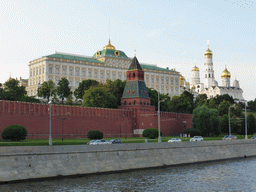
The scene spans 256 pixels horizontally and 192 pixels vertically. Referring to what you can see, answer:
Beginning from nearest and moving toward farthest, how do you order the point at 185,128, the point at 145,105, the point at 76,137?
1. the point at 76,137
2. the point at 145,105
3. the point at 185,128

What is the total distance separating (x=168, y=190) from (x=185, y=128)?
51234 millimetres

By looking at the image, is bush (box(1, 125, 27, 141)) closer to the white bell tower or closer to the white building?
the white building

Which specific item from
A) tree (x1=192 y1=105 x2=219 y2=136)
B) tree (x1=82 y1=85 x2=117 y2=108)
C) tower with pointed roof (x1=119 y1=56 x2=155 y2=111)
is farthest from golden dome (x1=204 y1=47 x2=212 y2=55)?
tower with pointed roof (x1=119 y1=56 x2=155 y2=111)

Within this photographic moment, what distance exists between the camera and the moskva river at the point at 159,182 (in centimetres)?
2569

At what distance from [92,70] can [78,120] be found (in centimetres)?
7388

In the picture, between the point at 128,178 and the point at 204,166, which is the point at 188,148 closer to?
the point at 204,166

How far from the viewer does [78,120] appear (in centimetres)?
5431

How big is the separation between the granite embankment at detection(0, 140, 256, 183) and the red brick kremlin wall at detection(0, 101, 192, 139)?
1708 centimetres

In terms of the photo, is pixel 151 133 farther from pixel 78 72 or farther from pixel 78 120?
pixel 78 72

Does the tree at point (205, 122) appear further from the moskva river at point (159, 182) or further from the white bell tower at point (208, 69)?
the white bell tower at point (208, 69)

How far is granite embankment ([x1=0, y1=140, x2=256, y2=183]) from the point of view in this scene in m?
26.2

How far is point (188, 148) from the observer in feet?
134

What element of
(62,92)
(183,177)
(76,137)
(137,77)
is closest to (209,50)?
(62,92)

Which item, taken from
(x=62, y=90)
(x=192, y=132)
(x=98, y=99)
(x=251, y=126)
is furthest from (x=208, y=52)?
(x=98, y=99)
